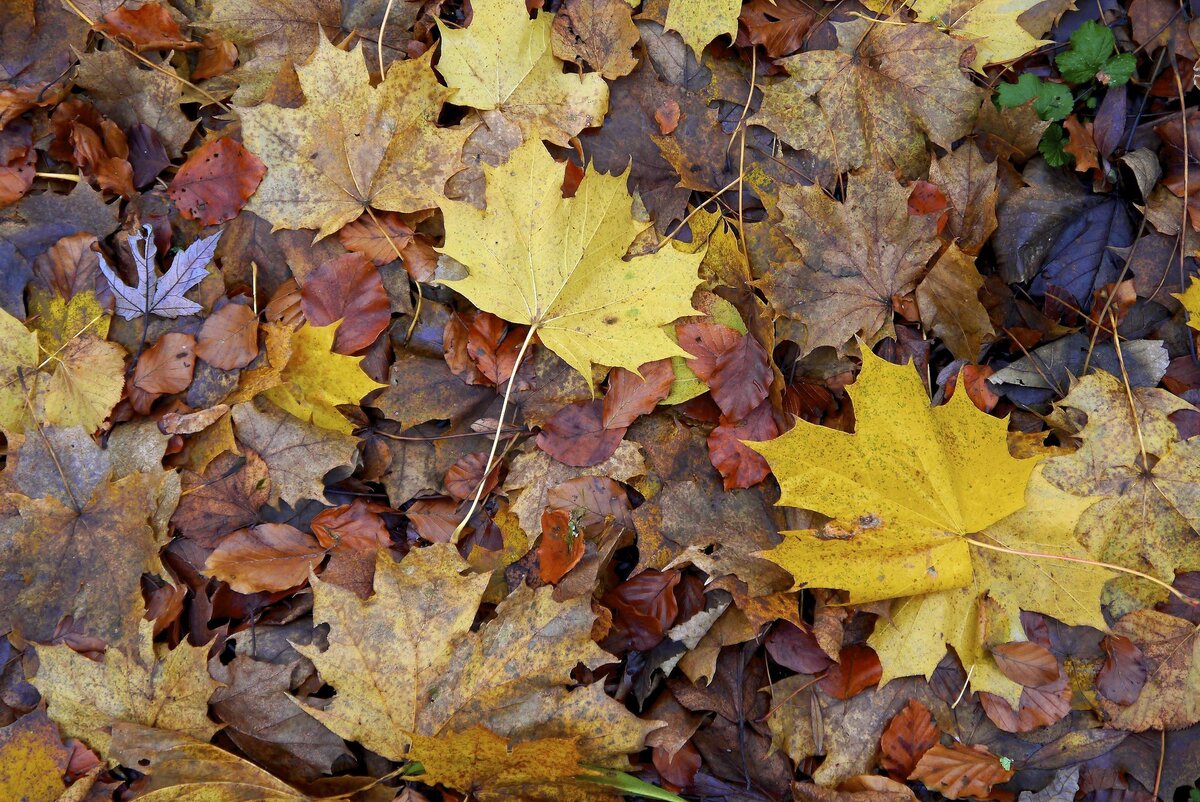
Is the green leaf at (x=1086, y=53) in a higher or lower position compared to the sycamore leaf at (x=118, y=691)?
higher

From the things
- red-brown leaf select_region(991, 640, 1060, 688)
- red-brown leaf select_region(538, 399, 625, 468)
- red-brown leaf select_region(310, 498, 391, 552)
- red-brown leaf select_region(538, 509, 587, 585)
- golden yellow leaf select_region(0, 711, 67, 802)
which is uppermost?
red-brown leaf select_region(538, 399, 625, 468)

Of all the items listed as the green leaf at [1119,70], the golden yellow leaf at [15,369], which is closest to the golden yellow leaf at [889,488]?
the green leaf at [1119,70]

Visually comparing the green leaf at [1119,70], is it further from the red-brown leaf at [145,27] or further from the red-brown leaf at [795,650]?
the red-brown leaf at [145,27]

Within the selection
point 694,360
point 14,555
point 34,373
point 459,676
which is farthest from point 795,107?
point 14,555

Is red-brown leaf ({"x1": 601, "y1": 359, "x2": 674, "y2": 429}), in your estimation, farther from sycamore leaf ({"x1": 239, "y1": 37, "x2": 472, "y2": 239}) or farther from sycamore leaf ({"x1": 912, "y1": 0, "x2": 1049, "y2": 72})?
sycamore leaf ({"x1": 912, "y1": 0, "x2": 1049, "y2": 72})

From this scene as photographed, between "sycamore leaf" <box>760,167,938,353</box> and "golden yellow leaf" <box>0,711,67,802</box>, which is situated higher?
"sycamore leaf" <box>760,167,938,353</box>

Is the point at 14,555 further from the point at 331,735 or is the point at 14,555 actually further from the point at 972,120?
the point at 972,120

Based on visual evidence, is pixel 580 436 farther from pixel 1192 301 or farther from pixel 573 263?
pixel 1192 301

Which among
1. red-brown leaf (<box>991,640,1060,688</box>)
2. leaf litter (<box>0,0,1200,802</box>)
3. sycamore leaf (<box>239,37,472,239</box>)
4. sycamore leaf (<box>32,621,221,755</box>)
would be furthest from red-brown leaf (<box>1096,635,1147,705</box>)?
sycamore leaf (<box>32,621,221,755</box>)
